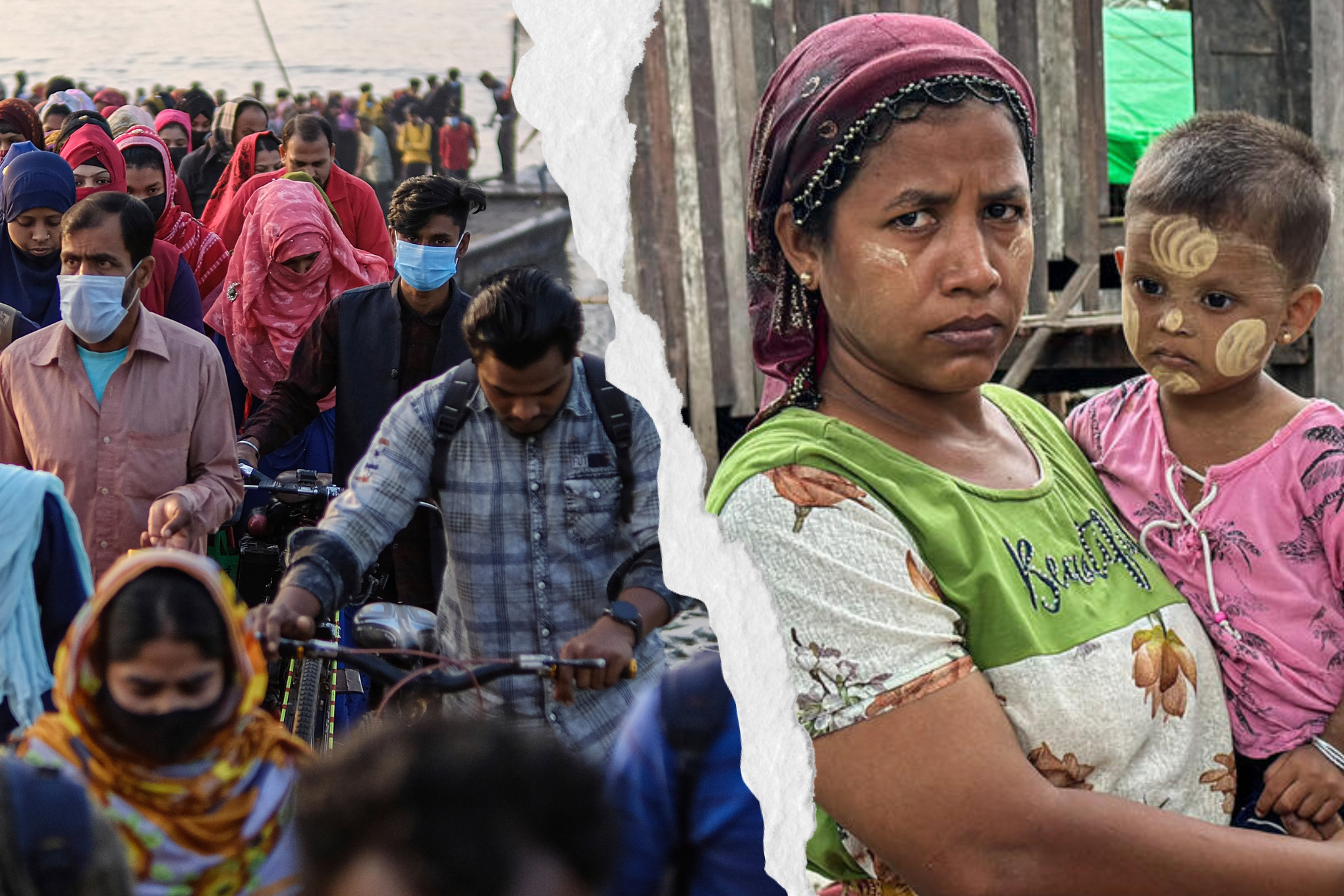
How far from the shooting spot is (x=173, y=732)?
1.03 m

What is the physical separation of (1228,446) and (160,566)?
4.01 feet

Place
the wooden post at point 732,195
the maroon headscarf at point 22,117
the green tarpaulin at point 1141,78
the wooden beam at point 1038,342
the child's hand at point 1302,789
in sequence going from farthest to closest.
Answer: the green tarpaulin at point 1141,78 < the wooden beam at point 1038,342 < the wooden post at point 732,195 < the child's hand at point 1302,789 < the maroon headscarf at point 22,117

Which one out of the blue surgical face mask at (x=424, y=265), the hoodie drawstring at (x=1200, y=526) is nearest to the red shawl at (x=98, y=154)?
the blue surgical face mask at (x=424, y=265)

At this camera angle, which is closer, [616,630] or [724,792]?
[616,630]

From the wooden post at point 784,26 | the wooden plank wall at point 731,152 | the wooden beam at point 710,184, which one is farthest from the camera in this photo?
the wooden post at point 784,26

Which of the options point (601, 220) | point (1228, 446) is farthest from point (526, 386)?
point (1228, 446)

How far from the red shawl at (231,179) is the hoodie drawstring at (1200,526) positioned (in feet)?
3.27

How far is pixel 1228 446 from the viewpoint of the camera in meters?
1.78

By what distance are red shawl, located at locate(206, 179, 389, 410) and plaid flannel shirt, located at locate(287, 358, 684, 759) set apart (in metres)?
0.08

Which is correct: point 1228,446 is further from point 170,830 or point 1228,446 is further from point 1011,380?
point 1011,380

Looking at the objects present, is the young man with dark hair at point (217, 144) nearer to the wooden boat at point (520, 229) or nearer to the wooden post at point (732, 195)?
the wooden boat at point (520, 229)

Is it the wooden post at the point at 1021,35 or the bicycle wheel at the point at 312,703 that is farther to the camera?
Result: the wooden post at the point at 1021,35

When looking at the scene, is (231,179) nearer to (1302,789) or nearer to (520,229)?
(520,229)

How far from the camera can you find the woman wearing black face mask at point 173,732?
103 cm
